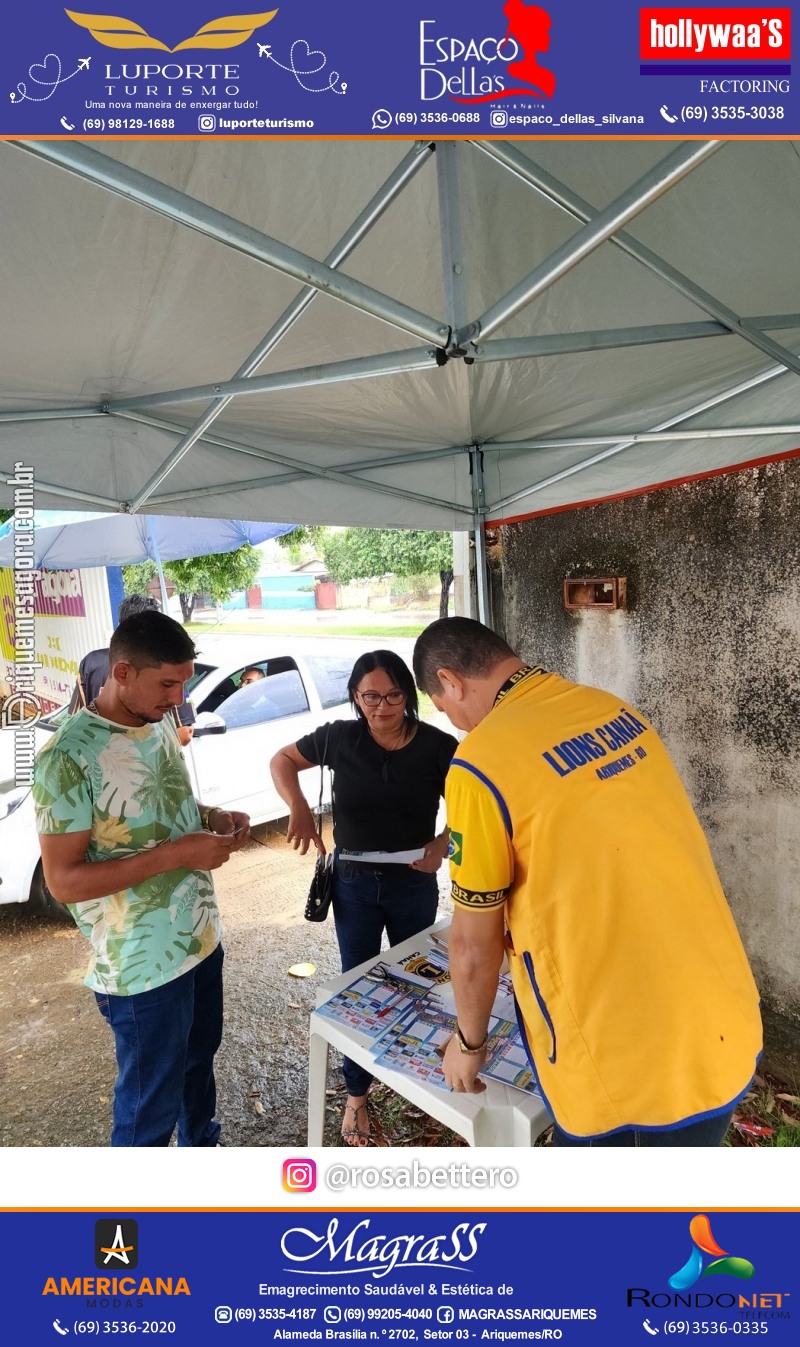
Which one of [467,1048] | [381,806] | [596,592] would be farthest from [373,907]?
[596,592]

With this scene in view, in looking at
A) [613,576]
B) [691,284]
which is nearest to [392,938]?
[613,576]

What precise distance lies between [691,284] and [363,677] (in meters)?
1.40

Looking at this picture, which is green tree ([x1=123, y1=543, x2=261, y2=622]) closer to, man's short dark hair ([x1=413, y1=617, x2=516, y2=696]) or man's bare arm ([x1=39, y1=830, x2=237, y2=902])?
man's bare arm ([x1=39, y1=830, x2=237, y2=902])

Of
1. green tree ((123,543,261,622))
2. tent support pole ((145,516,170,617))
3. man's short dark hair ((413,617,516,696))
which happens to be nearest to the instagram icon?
man's short dark hair ((413,617,516,696))

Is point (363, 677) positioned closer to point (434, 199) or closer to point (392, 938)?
point (392, 938)

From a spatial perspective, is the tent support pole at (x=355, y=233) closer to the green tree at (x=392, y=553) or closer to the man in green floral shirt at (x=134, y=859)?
the man in green floral shirt at (x=134, y=859)

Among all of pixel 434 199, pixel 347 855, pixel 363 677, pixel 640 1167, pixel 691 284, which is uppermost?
pixel 434 199

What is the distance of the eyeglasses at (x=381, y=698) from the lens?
217 centimetres

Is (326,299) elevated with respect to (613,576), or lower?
elevated

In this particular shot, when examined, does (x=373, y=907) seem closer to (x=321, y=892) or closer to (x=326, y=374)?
(x=321, y=892)

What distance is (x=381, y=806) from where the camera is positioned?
7.28 ft
